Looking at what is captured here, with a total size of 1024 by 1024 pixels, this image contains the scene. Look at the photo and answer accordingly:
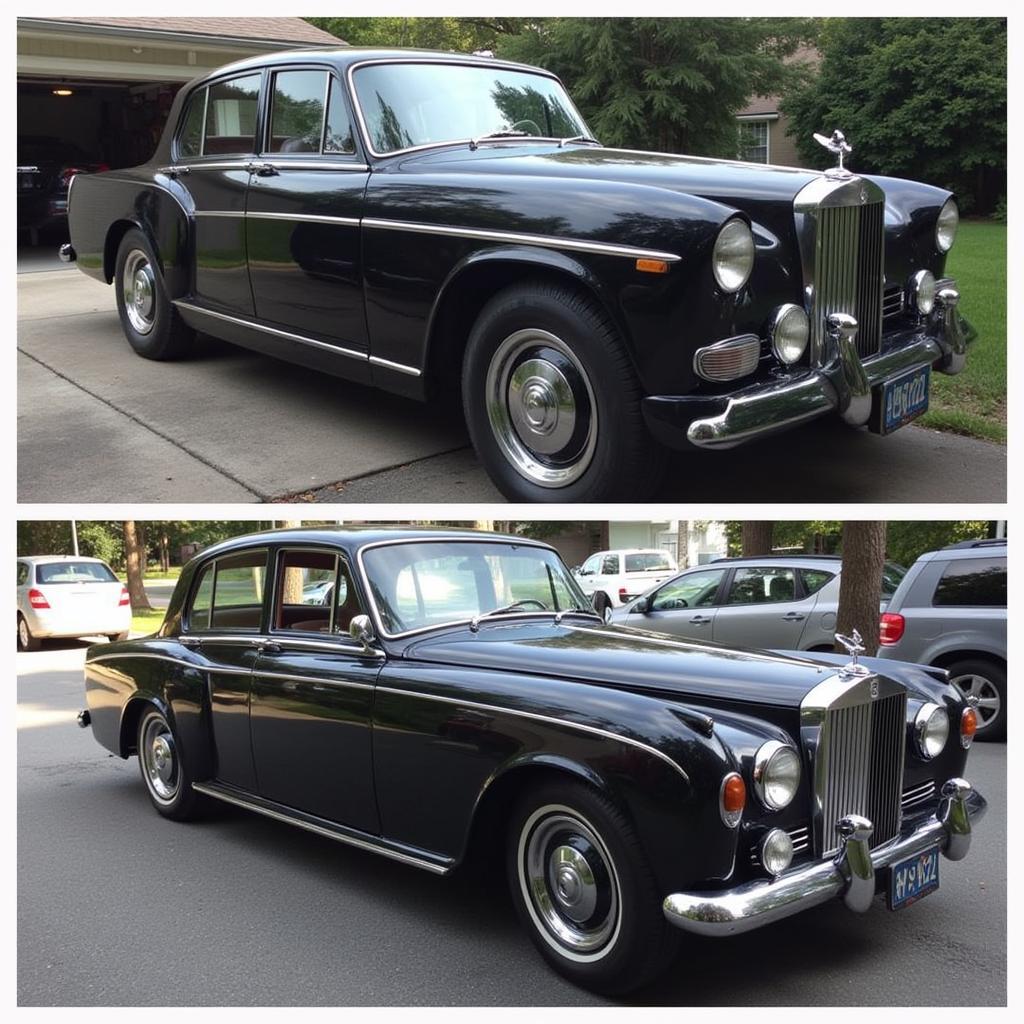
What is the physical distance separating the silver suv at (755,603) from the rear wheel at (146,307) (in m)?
4.24

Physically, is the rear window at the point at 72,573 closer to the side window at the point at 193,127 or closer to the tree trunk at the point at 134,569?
the tree trunk at the point at 134,569

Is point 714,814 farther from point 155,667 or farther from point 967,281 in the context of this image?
point 967,281

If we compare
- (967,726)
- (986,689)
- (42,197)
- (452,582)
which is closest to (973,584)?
(986,689)

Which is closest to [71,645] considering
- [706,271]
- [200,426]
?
[200,426]

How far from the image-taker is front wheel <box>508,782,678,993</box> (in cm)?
336

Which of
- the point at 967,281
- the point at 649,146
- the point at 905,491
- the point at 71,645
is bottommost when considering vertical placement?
the point at 71,645

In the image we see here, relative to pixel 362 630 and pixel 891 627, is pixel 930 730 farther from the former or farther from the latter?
pixel 891 627

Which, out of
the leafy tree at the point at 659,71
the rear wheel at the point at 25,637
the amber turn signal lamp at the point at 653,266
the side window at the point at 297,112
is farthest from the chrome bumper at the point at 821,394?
the rear wheel at the point at 25,637

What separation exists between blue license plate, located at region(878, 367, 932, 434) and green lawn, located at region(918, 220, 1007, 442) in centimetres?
164

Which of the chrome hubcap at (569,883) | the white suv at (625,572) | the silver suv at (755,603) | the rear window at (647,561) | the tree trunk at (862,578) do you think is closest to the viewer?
the chrome hubcap at (569,883)

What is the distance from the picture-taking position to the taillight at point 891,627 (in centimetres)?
789

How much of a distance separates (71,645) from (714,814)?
1513cm

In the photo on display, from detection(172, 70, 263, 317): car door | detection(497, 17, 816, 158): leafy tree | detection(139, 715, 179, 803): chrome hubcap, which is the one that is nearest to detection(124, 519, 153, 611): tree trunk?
detection(497, 17, 816, 158): leafy tree

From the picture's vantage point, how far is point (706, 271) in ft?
13.7
